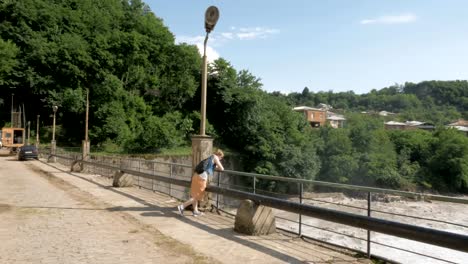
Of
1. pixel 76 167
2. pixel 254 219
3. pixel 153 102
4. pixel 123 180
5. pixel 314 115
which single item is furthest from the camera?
pixel 314 115

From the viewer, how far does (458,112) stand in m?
163

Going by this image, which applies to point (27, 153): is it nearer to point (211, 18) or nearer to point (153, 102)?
point (153, 102)

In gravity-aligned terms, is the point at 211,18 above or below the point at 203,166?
above

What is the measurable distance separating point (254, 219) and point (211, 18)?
550 centimetres

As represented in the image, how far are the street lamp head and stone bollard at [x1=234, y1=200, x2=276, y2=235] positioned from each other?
4.95 metres

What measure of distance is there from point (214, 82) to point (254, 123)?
31.8 ft

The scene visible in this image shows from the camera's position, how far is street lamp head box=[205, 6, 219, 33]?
10.7m

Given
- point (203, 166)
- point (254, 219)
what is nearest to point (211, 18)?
point (203, 166)

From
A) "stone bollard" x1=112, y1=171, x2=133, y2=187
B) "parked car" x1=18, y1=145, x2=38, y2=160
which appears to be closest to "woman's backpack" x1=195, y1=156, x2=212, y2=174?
"stone bollard" x1=112, y1=171, x2=133, y2=187

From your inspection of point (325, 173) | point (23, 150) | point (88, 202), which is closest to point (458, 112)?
point (325, 173)

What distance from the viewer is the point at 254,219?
7680 mm

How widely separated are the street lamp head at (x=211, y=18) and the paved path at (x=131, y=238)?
15.4 ft

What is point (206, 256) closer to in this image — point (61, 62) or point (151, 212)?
point (151, 212)

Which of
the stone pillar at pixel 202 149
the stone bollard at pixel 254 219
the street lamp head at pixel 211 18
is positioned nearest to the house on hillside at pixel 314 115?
the street lamp head at pixel 211 18
